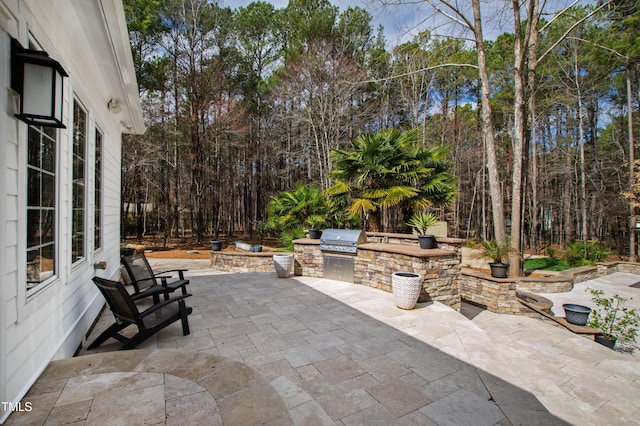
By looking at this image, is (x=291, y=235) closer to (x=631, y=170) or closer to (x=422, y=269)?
(x=422, y=269)

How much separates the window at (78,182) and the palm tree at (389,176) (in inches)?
214

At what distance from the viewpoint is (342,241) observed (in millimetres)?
6035

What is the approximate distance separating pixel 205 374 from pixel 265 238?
50.1ft

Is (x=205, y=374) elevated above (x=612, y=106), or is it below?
below

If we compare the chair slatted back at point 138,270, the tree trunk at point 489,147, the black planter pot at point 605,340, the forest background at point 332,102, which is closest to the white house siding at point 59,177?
the chair slatted back at point 138,270

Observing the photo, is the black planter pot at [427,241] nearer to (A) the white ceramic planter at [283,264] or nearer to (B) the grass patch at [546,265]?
(A) the white ceramic planter at [283,264]

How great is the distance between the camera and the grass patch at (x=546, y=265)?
10.3 metres

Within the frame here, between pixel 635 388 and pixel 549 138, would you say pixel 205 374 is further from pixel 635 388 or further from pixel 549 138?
pixel 549 138

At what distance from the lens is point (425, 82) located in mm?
15461

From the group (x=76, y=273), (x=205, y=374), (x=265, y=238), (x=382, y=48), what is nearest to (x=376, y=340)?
(x=205, y=374)

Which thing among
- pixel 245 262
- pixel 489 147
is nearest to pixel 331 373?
pixel 245 262

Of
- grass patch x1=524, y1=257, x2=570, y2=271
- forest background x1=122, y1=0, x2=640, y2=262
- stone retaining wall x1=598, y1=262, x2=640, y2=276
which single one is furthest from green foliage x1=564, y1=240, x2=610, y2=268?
forest background x1=122, y1=0, x2=640, y2=262

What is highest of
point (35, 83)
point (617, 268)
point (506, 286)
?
point (35, 83)

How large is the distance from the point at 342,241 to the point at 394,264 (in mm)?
1189
